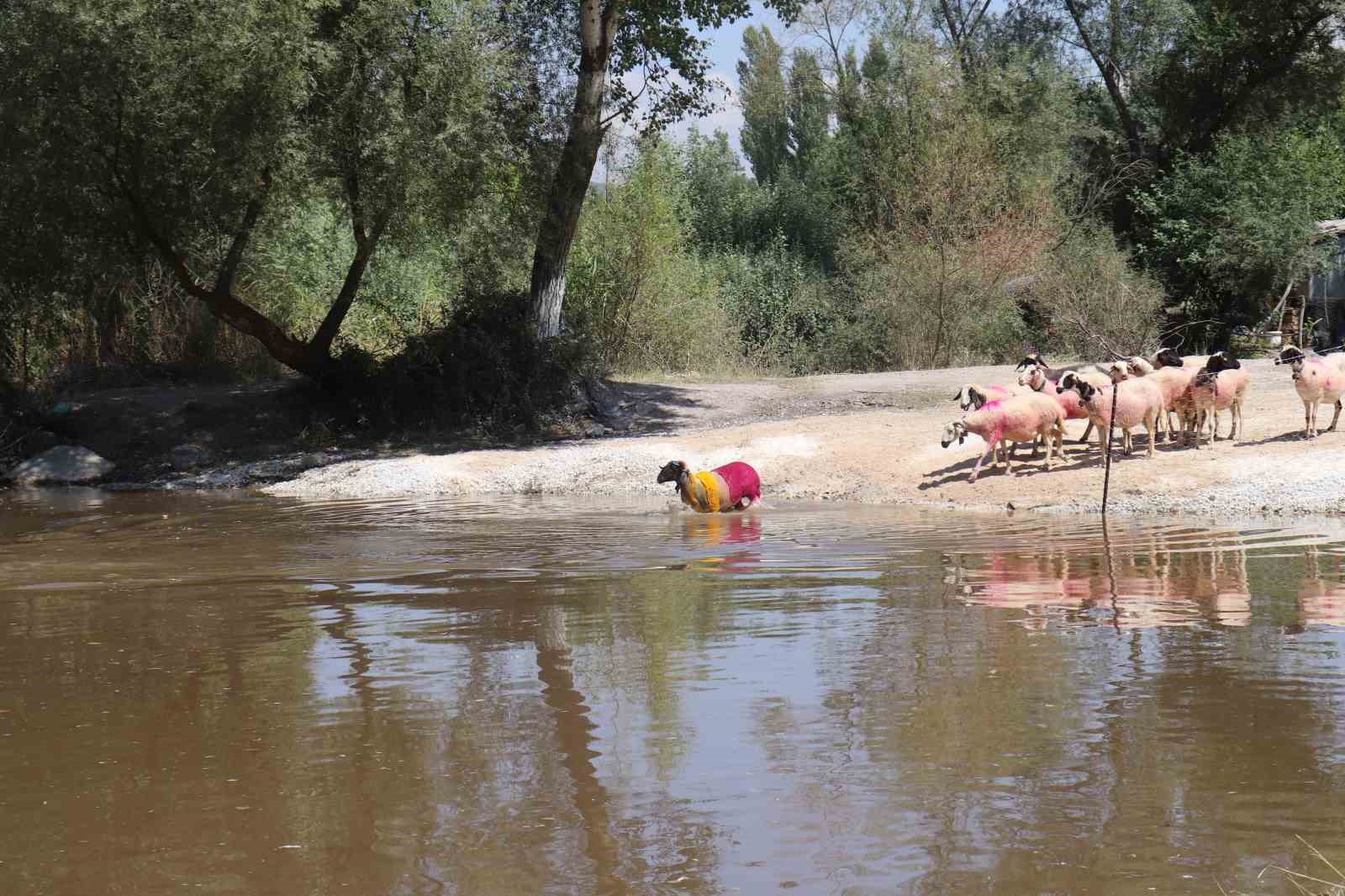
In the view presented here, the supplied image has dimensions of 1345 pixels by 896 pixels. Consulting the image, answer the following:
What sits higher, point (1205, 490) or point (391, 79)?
point (391, 79)

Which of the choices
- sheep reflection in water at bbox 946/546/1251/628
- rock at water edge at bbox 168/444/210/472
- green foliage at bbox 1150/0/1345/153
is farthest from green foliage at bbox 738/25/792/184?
sheep reflection in water at bbox 946/546/1251/628

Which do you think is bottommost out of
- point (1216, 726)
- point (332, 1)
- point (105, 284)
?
point (1216, 726)

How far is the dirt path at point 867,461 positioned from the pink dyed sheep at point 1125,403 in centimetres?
47

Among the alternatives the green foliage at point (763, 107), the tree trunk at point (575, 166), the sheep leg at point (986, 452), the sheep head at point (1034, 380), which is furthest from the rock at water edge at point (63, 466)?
the green foliage at point (763, 107)

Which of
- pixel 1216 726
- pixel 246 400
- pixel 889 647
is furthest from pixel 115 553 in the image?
pixel 246 400

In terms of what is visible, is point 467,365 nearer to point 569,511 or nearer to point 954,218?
point 569,511

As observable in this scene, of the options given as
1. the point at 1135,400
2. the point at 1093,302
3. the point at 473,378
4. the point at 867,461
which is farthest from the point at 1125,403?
the point at 1093,302

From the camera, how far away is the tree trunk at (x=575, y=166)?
2322 cm

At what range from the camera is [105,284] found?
2452 centimetres

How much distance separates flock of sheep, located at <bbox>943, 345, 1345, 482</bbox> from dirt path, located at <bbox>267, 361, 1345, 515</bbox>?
13.9 inches

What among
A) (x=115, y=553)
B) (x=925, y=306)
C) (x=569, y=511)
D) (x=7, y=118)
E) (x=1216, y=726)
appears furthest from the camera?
(x=925, y=306)

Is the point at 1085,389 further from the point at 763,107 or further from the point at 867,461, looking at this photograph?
the point at 763,107

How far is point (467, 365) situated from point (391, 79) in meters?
4.84

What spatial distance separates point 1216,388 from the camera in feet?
51.5
